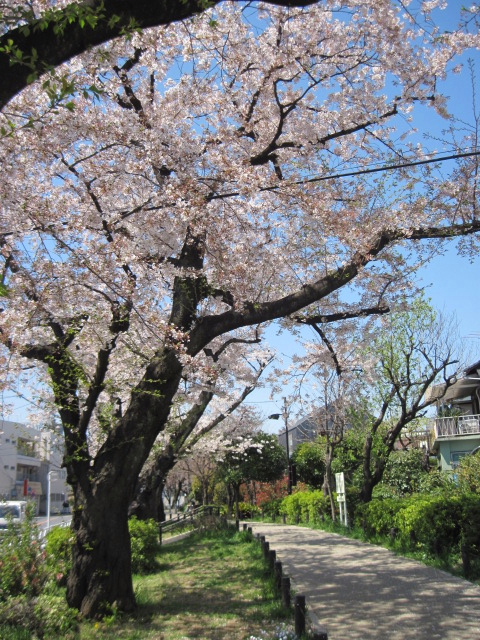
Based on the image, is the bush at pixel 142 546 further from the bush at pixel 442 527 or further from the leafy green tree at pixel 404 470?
the leafy green tree at pixel 404 470

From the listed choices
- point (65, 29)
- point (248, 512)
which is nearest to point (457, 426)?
point (248, 512)

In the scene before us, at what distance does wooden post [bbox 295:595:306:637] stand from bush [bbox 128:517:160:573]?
6.71 metres

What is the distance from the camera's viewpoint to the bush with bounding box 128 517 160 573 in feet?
39.9

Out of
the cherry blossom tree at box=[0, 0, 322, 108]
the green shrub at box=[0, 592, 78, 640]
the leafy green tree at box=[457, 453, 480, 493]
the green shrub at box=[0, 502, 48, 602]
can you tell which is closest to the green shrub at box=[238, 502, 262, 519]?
the leafy green tree at box=[457, 453, 480, 493]

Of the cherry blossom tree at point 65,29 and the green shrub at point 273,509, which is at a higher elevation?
the cherry blossom tree at point 65,29

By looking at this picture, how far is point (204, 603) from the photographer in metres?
8.83

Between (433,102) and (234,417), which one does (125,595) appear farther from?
(234,417)

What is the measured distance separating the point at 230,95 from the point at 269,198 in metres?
1.69

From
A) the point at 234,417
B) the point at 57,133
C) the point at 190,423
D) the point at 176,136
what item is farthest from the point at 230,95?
the point at 234,417

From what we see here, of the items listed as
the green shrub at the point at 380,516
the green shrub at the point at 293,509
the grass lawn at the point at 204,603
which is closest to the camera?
the grass lawn at the point at 204,603

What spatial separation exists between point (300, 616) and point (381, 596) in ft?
9.61

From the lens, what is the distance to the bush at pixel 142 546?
479 inches

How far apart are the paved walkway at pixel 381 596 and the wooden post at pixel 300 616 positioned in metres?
0.54

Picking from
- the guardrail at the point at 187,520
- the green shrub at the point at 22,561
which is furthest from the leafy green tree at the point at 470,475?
the green shrub at the point at 22,561
